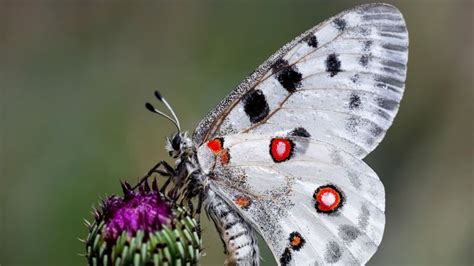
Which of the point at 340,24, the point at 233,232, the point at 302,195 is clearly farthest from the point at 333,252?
the point at 340,24

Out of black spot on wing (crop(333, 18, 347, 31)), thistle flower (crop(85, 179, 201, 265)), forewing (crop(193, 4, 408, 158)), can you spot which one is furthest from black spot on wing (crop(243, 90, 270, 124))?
thistle flower (crop(85, 179, 201, 265))

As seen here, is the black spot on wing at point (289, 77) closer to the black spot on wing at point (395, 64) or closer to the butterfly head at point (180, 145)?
the black spot on wing at point (395, 64)

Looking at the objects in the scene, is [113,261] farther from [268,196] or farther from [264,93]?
[264,93]

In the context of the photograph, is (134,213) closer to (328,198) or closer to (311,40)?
(328,198)

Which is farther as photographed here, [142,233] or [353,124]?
[353,124]

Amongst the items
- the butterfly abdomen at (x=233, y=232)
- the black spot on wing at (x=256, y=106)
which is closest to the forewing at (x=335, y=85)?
the black spot on wing at (x=256, y=106)

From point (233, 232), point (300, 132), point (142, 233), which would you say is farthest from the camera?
point (300, 132)
